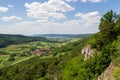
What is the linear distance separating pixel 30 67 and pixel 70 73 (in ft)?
333

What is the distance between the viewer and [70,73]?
81062 mm

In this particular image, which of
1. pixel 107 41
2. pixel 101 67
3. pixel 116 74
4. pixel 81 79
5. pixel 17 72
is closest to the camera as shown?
pixel 116 74

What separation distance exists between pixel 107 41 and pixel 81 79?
15.3 m

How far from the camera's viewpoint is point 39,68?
6703 inches

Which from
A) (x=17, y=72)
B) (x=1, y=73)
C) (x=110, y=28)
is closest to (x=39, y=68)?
(x=17, y=72)

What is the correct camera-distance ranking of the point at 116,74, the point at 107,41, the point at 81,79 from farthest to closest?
1. the point at 107,41
2. the point at 81,79
3. the point at 116,74

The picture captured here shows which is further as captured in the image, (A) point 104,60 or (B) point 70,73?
(B) point 70,73

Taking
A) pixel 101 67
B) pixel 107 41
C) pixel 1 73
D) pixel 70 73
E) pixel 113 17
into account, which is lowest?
pixel 1 73

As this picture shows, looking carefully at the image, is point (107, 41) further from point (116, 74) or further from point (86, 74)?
point (116, 74)

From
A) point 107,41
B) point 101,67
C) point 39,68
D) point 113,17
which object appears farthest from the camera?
point 39,68

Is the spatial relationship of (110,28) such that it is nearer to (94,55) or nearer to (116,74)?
(94,55)

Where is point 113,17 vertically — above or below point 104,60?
above

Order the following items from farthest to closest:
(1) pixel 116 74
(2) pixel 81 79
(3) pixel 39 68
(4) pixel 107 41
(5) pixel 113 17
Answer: (3) pixel 39 68
(5) pixel 113 17
(4) pixel 107 41
(2) pixel 81 79
(1) pixel 116 74

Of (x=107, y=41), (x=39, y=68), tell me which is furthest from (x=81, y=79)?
(x=39, y=68)
